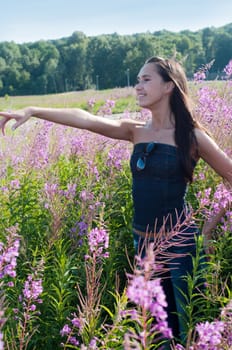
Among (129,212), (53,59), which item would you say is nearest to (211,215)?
(129,212)

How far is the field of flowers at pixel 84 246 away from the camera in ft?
6.37

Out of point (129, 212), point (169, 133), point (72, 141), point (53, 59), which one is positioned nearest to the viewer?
point (169, 133)

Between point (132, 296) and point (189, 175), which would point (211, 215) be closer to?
point (189, 175)

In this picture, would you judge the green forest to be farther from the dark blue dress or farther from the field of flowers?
the dark blue dress

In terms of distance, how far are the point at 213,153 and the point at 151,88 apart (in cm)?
57

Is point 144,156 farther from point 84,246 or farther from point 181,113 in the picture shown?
point 84,246

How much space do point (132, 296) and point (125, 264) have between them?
256 cm

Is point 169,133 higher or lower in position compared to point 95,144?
higher

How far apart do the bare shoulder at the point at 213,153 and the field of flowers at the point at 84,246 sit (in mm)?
122

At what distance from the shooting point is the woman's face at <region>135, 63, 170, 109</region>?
291 cm

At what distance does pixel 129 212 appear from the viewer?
12.5 ft

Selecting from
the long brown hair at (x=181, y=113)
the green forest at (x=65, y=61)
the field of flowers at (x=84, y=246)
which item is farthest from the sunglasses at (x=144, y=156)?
the green forest at (x=65, y=61)

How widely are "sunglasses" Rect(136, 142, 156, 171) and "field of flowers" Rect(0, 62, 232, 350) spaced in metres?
0.43

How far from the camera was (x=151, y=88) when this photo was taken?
9.53 ft
